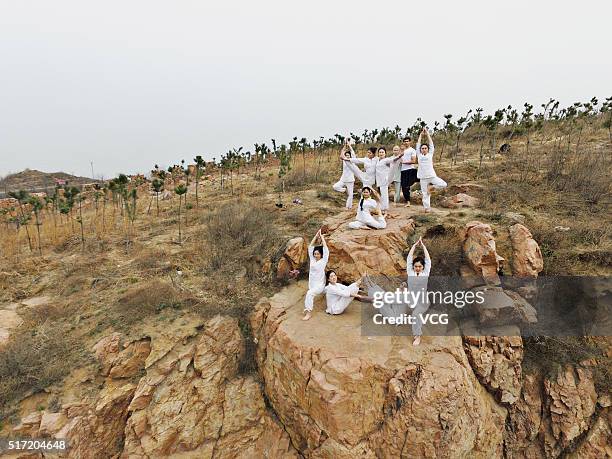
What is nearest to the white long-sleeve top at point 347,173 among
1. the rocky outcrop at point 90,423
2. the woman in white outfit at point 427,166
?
the woman in white outfit at point 427,166

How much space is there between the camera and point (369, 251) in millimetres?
6164

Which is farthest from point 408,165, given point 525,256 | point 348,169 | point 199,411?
point 199,411

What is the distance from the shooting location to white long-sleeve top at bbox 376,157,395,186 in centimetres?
737

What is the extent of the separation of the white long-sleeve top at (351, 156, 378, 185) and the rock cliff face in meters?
2.90

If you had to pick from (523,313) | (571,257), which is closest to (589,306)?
(571,257)

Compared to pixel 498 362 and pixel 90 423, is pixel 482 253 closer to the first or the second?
pixel 498 362

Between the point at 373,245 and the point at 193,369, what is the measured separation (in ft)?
14.2

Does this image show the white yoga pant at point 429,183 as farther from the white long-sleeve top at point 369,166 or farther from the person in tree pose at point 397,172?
the white long-sleeve top at point 369,166

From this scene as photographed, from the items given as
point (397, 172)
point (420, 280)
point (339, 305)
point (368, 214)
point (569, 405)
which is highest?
point (397, 172)

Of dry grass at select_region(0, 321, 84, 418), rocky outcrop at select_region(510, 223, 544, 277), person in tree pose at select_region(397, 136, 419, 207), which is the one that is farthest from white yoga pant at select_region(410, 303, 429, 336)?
dry grass at select_region(0, 321, 84, 418)

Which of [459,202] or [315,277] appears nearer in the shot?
[315,277]

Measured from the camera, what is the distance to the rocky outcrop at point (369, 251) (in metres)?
6.04

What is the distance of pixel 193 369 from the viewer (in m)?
5.46

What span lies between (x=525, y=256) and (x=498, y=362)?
2075mm
